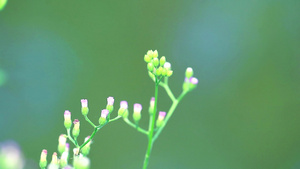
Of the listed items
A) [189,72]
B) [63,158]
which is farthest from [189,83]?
[63,158]

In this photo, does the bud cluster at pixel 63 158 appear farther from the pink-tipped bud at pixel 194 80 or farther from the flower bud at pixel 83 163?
the pink-tipped bud at pixel 194 80

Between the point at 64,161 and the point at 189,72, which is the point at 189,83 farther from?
the point at 64,161

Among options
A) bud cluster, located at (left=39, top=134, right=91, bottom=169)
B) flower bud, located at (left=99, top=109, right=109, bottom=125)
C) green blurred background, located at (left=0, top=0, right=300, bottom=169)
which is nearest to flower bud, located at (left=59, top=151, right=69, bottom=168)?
bud cluster, located at (left=39, top=134, right=91, bottom=169)

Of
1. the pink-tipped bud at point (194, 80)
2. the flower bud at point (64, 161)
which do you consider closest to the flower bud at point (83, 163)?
the flower bud at point (64, 161)

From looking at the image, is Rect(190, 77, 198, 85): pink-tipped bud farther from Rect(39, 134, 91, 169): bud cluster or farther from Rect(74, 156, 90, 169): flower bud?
Rect(74, 156, 90, 169): flower bud

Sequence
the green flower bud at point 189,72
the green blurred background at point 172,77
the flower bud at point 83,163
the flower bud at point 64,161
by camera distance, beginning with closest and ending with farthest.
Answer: the flower bud at point 83,163
the flower bud at point 64,161
the green flower bud at point 189,72
the green blurred background at point 172,77

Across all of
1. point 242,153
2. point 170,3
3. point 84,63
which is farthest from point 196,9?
point 242,153

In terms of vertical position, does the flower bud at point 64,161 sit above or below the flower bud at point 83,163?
above

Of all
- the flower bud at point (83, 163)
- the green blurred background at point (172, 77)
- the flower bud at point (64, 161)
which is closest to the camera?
the flower bud at point (83, 163)
